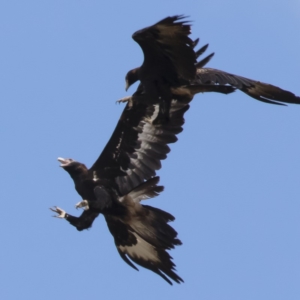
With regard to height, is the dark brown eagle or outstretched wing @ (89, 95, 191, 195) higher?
the dark brown eagle

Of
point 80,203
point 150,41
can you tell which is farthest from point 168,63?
point 80,203

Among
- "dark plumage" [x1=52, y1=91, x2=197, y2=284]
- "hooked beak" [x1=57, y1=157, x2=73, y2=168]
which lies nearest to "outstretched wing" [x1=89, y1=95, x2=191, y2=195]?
"dark plumage" [x1=52, y1=91, x2=197, y2=284]

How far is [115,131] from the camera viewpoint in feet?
72.3

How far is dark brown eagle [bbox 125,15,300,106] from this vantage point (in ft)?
69.4

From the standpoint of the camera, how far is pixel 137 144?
22.2 m

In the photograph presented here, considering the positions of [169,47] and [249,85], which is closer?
[169,47]

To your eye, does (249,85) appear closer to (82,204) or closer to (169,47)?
(169,47)

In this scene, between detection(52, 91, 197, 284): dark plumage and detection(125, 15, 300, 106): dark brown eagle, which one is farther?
detection(52, 91, 197, 284): dark plumage

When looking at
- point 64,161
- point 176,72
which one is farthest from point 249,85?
point 64,161

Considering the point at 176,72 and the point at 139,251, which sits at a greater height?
the point at 176,72

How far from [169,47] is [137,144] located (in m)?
1.43

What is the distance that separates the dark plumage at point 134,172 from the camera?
866 inches

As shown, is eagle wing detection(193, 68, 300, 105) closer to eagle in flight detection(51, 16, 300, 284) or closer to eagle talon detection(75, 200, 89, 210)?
eagle in flight detection(51, 16, 300, 284)

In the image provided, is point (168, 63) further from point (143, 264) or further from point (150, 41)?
point (143, 264)
